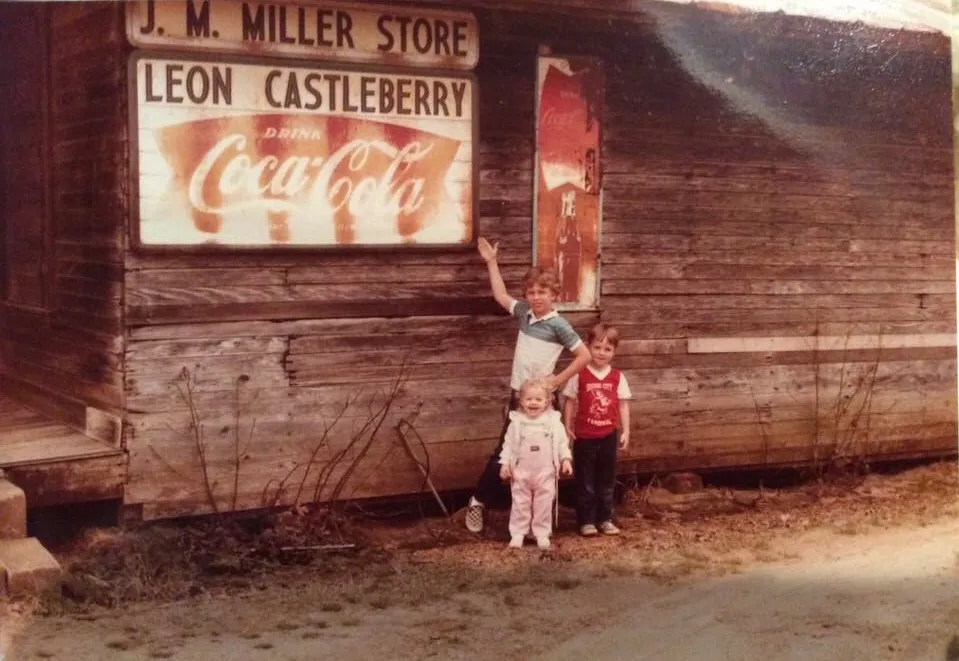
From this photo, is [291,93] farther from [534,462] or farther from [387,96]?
[534,462]

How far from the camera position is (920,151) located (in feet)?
32.0

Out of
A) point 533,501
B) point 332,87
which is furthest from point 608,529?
point 332,87

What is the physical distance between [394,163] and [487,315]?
1.14 meters

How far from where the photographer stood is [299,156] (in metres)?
7.32

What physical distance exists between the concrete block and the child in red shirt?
10.1 feet

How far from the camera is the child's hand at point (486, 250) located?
7.77 meters

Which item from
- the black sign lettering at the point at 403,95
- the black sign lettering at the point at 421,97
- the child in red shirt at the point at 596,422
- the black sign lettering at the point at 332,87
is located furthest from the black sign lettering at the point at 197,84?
the child in red shirt at the point at 596,422

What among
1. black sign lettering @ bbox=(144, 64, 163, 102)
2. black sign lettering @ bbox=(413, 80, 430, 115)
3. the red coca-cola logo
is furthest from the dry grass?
black sign lettering @ bbox=(413, 80, 430, 115)

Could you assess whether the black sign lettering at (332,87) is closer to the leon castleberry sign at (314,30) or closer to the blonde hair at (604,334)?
the leon castleberry sign at (314,30)

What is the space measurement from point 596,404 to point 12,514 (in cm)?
329

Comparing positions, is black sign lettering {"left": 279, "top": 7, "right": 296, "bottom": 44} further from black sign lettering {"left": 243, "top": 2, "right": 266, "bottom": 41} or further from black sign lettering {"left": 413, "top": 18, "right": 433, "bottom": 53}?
black sign lettering {"left": 413, "top": 18, "right": 433, "bottom": 53}

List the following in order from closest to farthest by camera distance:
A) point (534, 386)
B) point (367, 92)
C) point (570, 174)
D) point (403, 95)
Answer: point (534, 386)
point (367, 92)
point (403, 95)
point (570, 174)

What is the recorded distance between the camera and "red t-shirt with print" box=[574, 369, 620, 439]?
25.2 ft

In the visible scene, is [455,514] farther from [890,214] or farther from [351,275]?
[890,214]
